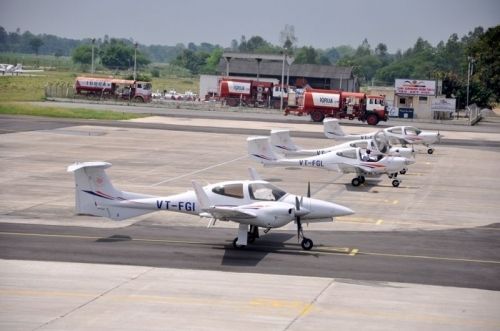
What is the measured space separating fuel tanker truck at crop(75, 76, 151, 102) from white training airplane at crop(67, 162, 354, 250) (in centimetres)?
7415

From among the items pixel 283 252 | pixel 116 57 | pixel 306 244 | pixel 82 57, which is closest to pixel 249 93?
pixel 306 244

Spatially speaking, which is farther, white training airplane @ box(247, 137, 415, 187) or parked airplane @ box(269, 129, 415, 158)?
parked airplane @ box(269, 129, 415, 158)

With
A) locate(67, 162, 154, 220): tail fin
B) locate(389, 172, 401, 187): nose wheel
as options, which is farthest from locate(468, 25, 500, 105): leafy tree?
locate(67, 162, 154, 220): tail fin

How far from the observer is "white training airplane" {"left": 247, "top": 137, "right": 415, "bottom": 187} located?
40281 mm

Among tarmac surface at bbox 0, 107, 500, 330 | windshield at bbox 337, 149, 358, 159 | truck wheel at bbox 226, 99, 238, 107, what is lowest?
tarmac surface at bbox 0, 107, 500, 330

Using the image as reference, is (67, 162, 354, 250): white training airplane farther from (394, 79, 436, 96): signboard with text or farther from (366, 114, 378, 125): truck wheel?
(394, 79, 436, 96): signboard with text

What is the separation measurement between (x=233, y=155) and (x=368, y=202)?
17.3 meters

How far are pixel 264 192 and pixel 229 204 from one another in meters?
1.17

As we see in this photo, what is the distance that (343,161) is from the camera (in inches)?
1593

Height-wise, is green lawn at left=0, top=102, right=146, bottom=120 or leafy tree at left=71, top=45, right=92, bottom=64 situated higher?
leafy tree at left=71, top=45, right=92, bottom=64

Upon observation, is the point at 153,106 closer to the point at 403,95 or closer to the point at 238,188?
the point at 403,95

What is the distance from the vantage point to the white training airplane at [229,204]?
2516 cm

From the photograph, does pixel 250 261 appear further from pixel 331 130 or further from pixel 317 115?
pixel 317 115

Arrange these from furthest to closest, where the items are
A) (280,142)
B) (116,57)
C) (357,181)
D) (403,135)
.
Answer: (116,57), (403,135), (280,142), (357,181)
